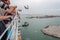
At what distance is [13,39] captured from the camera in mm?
2223

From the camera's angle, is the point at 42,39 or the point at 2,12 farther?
the point at 42,39

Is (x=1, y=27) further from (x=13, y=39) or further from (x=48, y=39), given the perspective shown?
(x=48, y=39)

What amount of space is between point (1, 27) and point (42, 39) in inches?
555

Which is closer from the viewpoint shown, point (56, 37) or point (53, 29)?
point (56, 37)

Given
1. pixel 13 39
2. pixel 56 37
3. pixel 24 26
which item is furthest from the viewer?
pixel 24 26

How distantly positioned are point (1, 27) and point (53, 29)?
19.3 m

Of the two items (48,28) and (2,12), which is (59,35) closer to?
(48,28)

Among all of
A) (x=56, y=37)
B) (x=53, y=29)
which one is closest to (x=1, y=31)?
(x=56, y=37)

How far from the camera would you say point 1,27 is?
1.70 metres

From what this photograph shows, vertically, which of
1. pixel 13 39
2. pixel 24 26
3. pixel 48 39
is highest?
pixel 13 39

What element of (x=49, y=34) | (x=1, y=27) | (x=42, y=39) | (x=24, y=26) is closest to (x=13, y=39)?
(x=1, y=27)

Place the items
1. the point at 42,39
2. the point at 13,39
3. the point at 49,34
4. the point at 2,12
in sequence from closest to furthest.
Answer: the point at 2,12
the point at 13,39
the point at 42,39
the point at 49,34

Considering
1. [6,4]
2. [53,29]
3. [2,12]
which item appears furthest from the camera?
[53,29]

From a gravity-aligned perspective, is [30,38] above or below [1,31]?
below
